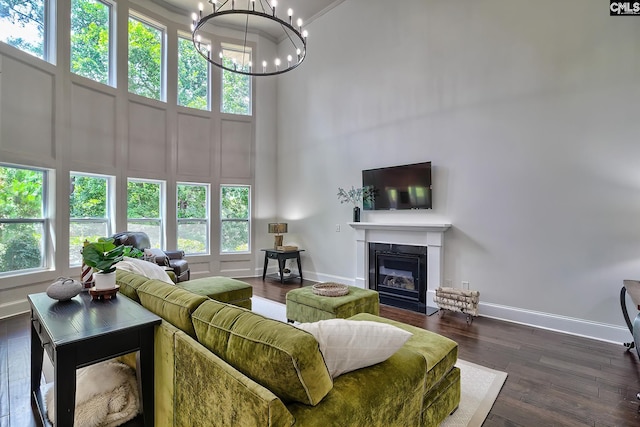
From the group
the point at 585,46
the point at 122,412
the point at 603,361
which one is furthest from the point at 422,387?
the point at 585,46

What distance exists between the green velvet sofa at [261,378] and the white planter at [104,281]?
49 cm

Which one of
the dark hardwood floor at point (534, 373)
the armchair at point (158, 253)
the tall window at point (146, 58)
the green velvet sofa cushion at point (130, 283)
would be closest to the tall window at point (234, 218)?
the armchair at point (158, 253)

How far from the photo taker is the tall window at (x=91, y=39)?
4758 millimetres

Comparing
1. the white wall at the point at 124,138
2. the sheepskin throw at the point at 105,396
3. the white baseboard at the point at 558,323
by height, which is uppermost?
the white wall at the point at 124,138

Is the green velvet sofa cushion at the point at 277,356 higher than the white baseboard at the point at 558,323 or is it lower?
higher

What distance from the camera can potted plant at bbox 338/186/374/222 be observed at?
5.15 m

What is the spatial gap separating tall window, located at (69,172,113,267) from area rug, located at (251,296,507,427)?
210 inches

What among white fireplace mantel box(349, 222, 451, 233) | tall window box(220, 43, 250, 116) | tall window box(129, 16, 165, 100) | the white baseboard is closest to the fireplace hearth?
white fireplace mantel box(349, 222, 451, 233)

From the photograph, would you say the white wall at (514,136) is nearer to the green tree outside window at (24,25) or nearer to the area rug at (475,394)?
the area rug at (475,394)

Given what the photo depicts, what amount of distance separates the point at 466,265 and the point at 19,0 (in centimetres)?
704

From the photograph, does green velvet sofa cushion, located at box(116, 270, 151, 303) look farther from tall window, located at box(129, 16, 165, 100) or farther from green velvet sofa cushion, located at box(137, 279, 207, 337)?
tall window, located at box(129, 16, 165, 100)

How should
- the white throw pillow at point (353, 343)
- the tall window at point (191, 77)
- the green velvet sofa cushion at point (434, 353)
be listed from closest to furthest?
the white throw pillow at point (353, 343), the green velvet sofa cushion at point (434, 353), the tall window at point (191, 77)

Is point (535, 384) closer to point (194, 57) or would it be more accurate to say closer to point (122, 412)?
point (122, 412)

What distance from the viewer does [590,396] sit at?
2.28 metres
